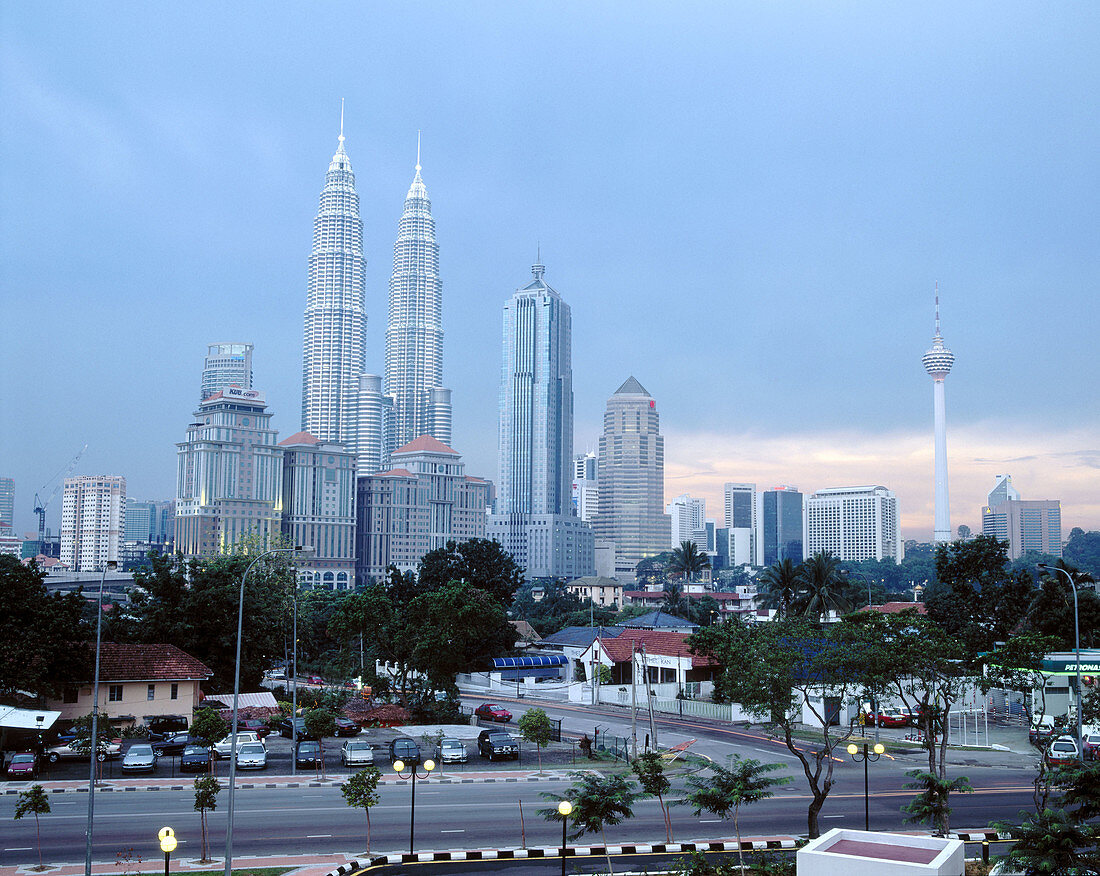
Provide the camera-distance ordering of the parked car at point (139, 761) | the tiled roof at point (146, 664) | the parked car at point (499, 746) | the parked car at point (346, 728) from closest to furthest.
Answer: the parked car at point (139, 761)
the parked car at point (499, 746)
the tiled roof at point (146, 664)
the parked car at point (346, 728)

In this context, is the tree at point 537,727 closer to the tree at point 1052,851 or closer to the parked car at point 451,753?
the parked car at point 451,753

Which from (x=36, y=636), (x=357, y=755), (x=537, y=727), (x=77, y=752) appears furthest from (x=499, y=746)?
(x=36, y=636)

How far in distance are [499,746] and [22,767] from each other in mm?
20196

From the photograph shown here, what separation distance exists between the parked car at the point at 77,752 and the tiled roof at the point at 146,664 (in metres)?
5.34

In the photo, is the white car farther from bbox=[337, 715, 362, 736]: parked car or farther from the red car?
the red car

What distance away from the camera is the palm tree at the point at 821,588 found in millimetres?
83250

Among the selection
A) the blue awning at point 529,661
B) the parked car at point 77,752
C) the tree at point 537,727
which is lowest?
the blue awning at point 529,661

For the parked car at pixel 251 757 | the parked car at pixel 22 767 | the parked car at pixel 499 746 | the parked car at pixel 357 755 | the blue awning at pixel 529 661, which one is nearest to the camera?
the parked car at pixel 22 767

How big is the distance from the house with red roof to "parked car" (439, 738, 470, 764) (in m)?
17.7

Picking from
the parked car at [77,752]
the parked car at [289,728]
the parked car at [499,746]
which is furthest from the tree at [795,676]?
the parked car at [77,752]

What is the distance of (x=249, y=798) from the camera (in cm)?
3738

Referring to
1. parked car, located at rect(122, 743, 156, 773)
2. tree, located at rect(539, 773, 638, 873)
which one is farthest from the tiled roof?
tree, located at rect(539, 773, 638, 873)

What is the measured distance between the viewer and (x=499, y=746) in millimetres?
46625

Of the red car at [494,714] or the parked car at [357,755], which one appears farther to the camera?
the red car at [494,714]
